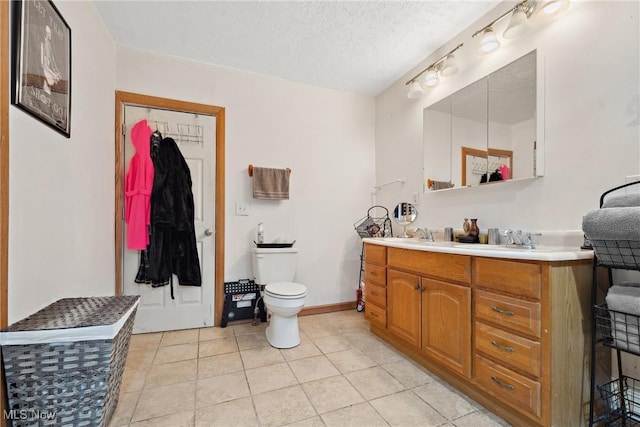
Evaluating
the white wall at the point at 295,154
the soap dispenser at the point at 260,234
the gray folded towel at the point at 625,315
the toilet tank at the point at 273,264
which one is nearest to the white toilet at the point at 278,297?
the toilet tank at the point at 273,264

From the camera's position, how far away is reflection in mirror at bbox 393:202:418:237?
8.70 ft

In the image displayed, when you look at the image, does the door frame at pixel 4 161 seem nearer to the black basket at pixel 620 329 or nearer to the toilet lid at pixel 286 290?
the toilet lid at pixel 286 290

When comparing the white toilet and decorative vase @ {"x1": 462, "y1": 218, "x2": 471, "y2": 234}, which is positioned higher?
decorative vase @ {"x1": 462, "y1": 218, "x2": 471, "y2": 234}

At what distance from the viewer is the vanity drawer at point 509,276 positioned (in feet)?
3.98

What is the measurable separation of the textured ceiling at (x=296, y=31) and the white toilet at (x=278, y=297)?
5.89ft

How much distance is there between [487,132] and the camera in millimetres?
1982

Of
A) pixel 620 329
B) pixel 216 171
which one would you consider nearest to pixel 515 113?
pixel 620 329

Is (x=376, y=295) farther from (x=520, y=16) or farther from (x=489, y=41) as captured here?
(x=520, y=16)

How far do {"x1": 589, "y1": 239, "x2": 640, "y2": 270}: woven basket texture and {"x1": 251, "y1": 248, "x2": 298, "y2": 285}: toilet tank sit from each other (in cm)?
202

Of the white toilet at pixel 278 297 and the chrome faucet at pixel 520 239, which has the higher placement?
the chrome faucet at pixel 520 239

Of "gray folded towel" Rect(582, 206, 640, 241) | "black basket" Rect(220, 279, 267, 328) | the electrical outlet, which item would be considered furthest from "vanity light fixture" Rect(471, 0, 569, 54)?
"black basket" Rect(220, 279, 267, 328)

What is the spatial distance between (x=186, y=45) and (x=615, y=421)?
3668 millimetres

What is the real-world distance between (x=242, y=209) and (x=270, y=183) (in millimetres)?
380

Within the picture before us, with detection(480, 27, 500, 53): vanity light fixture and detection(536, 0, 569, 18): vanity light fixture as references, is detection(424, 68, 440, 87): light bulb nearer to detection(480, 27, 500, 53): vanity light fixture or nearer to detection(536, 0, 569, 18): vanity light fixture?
detection(480, 27, 500, 53): vanity light fixture
